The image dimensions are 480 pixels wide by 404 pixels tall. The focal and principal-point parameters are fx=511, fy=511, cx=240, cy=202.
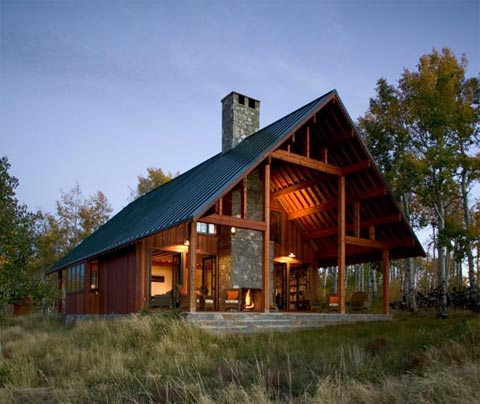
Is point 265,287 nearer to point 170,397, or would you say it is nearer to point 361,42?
point 170,397

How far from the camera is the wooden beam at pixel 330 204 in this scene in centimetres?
1609

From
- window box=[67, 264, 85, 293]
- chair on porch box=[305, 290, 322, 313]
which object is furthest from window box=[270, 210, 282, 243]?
window box=[67, 264, 85, 293]

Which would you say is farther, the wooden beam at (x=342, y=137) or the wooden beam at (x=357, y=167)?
the wooden beam at (x=357, y=167)

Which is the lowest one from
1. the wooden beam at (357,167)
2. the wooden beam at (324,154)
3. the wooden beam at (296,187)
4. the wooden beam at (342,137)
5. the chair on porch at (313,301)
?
the chair on porch at (313,301)

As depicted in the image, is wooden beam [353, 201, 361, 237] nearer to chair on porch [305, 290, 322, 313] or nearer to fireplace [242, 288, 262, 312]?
chair on porch [305, 290, 322, 313]

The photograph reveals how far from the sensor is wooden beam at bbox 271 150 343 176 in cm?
1415

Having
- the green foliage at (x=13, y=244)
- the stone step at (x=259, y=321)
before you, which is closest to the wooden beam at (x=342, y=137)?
the stone step at (x=259, y=321)

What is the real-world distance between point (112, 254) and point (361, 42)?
11766mm

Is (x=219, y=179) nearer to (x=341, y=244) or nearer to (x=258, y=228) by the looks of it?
(x=258, y=228)

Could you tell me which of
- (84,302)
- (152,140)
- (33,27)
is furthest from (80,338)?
(152,140)

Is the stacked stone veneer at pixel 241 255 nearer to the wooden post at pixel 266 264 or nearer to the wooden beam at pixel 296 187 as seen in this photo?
the wooden beam at pixel 296 187

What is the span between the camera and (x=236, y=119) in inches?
736

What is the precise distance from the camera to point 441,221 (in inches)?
756

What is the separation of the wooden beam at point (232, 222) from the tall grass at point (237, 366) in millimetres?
2601
